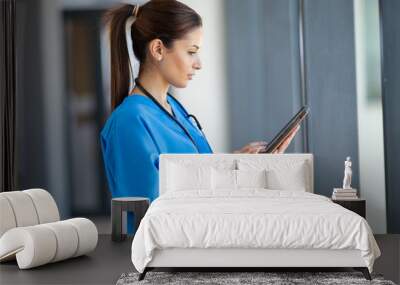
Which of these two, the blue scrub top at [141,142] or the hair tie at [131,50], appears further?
the hair tie at [131,50]

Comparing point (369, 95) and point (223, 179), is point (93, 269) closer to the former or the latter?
point (223, 179)

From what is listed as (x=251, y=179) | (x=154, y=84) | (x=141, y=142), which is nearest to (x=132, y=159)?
→ (x=141, y=142)

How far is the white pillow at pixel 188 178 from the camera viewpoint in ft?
19.3

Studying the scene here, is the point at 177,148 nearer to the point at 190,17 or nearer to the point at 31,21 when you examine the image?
the point at 190,17

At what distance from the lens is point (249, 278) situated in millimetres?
4277

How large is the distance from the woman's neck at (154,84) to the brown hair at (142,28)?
5.4 inches

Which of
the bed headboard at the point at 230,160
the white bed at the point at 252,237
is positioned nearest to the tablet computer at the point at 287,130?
the bed headboard at the point at 230,160

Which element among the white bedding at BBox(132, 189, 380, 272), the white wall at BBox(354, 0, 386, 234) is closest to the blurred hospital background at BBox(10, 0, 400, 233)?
the white wall at BBox(354, 0, 386, 234)

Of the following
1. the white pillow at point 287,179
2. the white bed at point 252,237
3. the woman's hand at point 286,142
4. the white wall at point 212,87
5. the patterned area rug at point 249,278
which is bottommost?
the patterned area rug at point 249,278

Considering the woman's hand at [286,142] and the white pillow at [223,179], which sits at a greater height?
the woman's hand at [286,142]

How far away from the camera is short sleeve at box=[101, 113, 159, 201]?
20.6 ft

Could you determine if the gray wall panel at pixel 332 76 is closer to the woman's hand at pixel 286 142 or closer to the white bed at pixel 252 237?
the woman's hand at pixel 286 142

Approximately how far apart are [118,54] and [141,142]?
93 cm

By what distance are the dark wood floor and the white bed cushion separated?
3.02 feet
